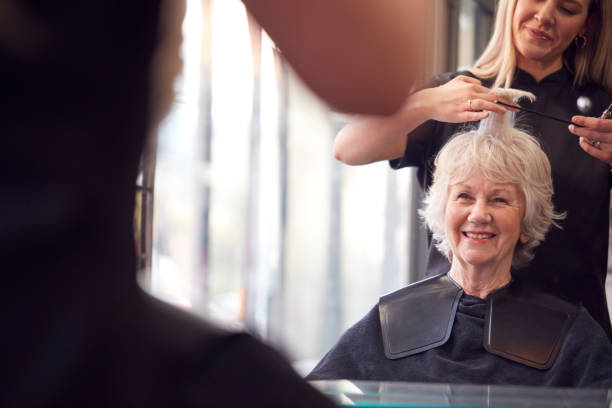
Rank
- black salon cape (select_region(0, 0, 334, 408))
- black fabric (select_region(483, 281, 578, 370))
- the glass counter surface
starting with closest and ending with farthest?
black salon cape (select_region(0, 0, 334, 408))
the glass counter surface
black fabric (select_region(483, 281, 578, 370))

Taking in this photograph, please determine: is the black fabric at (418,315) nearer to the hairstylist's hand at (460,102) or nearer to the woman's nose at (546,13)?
the hairstylist's hand at (460,102)

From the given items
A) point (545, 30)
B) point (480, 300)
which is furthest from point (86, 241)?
point (545, 30)

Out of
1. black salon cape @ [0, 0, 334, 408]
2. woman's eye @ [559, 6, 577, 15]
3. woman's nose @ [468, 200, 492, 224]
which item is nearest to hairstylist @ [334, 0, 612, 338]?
woman's eye @ [559, 6, 577, 15]

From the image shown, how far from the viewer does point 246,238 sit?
1614 mm

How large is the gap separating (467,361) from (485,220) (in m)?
0.31

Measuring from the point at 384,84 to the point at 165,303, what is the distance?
1.02ft

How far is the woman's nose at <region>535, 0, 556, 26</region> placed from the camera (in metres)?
1.34

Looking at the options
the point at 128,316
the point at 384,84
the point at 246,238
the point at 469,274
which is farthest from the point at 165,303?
the point at 246,238

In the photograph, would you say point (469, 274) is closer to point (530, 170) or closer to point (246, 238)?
point (530, 170)

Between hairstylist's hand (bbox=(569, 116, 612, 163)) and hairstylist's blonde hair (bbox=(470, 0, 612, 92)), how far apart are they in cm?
9

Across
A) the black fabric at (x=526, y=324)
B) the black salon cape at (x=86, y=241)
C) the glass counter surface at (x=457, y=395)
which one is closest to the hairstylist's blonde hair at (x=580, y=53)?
the black fabric at (x=526, y=324)

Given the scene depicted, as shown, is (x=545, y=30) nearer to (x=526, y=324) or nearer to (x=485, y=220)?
(x=485, y=220)

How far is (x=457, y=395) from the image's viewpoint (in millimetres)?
1246

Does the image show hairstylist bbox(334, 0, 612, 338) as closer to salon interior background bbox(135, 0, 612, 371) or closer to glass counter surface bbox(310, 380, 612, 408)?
salon interior background bbox(135, 0, 612, 371)
